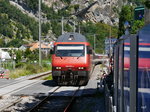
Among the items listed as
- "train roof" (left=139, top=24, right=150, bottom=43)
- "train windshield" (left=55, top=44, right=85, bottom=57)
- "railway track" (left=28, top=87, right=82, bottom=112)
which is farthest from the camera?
"train windshield" (left=55, top=44, right=85, bottom=57)

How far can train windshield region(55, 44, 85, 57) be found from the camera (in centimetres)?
2233

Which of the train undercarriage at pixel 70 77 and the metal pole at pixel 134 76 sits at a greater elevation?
the metal pole at pixel 134 76

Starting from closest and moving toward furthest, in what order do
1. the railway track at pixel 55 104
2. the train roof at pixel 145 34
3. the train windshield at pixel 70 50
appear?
the train roof at pixel 145 34, the railway track at pixel 55 104, the train windshield at pixel 70 50

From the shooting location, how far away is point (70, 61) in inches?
870

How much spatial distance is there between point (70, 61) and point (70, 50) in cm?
77

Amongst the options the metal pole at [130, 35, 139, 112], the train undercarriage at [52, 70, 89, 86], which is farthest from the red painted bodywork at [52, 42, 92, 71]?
the metal pole at [130, 35, 139, 112]

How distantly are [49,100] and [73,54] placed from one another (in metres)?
6.05

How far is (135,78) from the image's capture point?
4426 mm

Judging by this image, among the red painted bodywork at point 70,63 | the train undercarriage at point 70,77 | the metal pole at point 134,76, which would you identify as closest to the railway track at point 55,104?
the train undercarriage at point 70,77

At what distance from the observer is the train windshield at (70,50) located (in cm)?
2233

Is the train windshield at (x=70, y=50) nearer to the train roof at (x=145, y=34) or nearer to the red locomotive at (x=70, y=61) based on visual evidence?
the red locomotive at (x=70, y=61)

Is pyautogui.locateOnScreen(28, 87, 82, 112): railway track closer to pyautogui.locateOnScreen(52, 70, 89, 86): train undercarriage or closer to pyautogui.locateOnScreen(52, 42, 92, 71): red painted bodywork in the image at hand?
pyautogui.locateOnScreen(52, 70, 89, 86): train undercarriage

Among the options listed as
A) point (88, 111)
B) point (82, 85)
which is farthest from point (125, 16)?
point (88, 111)

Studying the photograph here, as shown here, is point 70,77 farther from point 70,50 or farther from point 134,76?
point 134,76
